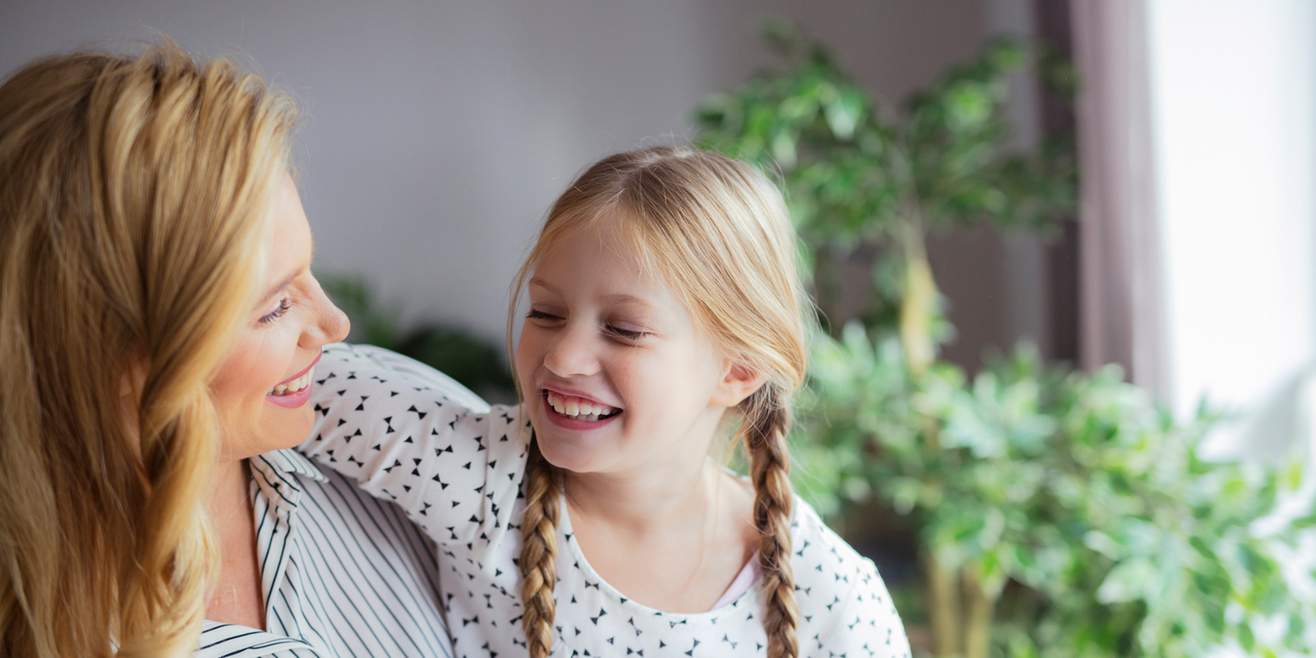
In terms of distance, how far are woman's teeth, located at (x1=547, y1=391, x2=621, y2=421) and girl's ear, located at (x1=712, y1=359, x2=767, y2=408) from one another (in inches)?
5.7

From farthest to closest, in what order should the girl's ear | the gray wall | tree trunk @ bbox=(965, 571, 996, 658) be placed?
the gray wall
tree trunk @ bbox=(965, 571, 996, 658)
the girl's ear

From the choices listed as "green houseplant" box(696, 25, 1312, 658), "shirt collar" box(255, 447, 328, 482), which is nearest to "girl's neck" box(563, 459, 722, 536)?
"shirt collar" box(255, 447, 328, 482)

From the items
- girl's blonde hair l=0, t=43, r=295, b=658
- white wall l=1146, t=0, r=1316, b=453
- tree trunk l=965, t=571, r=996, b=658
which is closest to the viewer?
girl's blonde hair l=0, t=43, r=295, b=658

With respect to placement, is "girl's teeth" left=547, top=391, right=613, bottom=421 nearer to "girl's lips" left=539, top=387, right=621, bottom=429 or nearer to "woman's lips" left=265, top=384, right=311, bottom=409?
"girl's lips" left=539, top=387, right=621, bottom=429

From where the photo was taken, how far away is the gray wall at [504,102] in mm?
3881

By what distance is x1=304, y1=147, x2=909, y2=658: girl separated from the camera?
1.02 m

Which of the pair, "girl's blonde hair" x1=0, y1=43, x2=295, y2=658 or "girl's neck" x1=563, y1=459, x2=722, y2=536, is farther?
"girl's neck" x1=563, y1=459, x2=722, y2=536

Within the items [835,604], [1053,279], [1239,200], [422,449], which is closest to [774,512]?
[835,604]

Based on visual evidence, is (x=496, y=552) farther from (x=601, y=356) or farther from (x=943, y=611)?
(x=943, y=611)

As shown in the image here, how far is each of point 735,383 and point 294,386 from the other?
16.9 inches

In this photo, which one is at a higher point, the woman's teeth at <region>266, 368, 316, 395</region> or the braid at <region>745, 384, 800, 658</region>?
the woman's teeth at <region>266, 368, 316, 395</region>

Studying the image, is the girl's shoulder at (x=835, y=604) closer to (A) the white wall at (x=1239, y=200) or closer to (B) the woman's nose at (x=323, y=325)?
(B) the woman's nose at (x=323, y=325)

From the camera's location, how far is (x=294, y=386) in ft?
3.13

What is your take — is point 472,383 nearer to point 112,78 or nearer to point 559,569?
point 559,569
